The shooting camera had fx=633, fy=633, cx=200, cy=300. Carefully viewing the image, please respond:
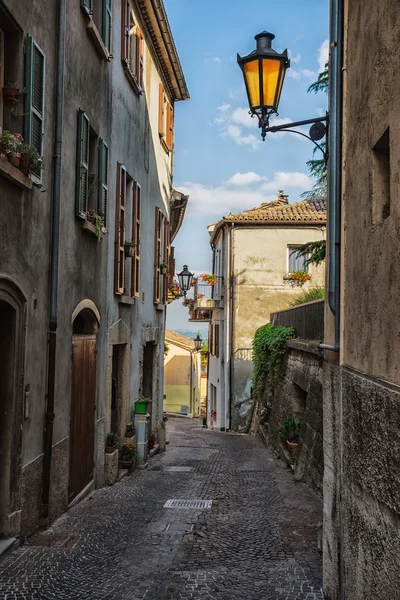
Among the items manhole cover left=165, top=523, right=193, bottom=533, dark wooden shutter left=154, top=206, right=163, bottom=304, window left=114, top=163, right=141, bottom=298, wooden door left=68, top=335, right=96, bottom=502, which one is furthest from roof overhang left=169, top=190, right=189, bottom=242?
manhole cover left=165, top=523, right=193, bottom=533

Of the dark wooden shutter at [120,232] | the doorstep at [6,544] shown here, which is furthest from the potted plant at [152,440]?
the doorstep at [6,544]

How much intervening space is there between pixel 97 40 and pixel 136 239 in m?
4.32

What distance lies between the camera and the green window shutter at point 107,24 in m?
10.0

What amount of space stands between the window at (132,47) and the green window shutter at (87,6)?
255 cm

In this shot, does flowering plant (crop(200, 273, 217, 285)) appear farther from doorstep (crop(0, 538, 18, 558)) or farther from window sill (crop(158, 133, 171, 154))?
doorstep (crop(0, 538, 18, 558))

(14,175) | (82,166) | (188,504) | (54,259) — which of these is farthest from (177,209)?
(14,175)

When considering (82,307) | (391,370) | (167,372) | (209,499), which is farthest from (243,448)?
(167,372)

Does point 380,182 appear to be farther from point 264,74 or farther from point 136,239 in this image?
point 136,239

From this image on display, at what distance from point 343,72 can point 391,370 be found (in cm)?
275

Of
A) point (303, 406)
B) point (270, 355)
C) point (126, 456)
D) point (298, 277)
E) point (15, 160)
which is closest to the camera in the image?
point (15, 160)

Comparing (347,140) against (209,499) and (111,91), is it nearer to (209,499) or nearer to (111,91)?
(209,499)

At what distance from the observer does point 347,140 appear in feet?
16.0

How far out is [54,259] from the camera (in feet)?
24.2

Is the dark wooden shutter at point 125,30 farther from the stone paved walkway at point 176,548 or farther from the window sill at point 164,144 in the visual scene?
the stone paved walkway at point 176,548
